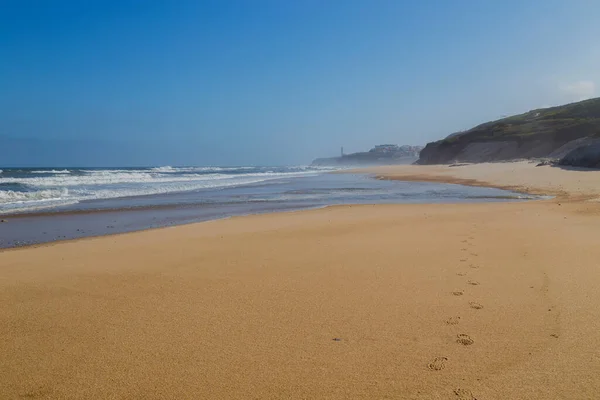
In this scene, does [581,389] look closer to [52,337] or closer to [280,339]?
[280,339]

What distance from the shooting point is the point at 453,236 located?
320 inches

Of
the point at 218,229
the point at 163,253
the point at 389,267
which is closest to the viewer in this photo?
the point at 389,267

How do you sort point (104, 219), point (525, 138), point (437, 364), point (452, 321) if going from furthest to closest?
point (525, 138) → point (104, 219) → point (452, 321) → point (437, 364)

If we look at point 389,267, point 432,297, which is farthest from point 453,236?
point 432,297

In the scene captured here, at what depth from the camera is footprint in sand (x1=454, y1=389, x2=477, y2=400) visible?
2607mm

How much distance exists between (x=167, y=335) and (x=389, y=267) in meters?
3.25

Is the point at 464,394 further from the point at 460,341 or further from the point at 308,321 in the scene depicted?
the point at 308,321

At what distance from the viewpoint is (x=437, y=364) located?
3008 millimetres

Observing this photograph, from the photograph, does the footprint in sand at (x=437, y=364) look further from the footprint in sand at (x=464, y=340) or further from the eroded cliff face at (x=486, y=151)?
the eroded cliff face at (x=486, y=151)

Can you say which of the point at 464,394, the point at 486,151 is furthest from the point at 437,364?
the point at 486,151

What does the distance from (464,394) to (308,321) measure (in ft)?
5.07

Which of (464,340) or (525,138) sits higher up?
(525,138)

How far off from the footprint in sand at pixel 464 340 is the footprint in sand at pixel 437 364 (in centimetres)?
34

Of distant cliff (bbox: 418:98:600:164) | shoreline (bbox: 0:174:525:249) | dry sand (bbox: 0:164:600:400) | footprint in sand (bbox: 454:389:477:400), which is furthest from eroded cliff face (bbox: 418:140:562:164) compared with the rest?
footprint in sand (bbox: 454:389:477:400)
